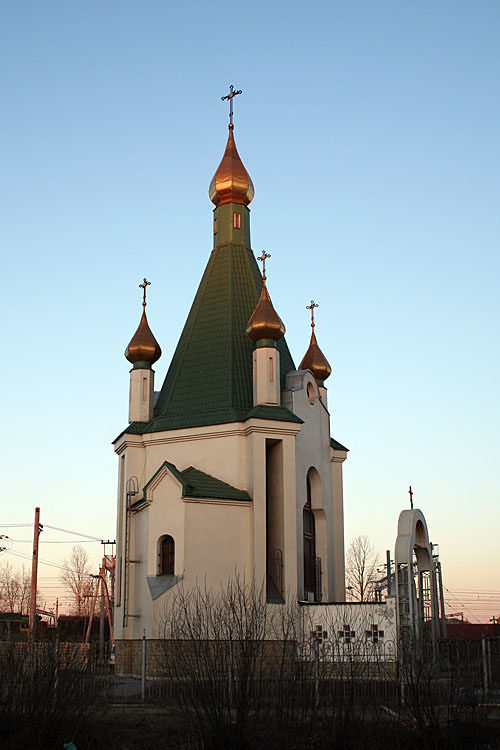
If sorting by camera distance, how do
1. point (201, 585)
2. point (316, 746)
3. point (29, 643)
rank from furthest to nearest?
point (201, 585), point (29, 643), point (316, 746)

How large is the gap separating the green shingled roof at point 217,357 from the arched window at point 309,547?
2910 mm

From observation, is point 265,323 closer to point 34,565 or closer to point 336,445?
point 336,445

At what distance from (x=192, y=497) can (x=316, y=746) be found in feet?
32.4

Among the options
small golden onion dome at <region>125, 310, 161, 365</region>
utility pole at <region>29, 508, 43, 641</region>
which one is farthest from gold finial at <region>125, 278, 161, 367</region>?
utility pole at <region>29, 508, 43, 641</region>

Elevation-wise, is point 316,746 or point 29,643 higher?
point 29,643

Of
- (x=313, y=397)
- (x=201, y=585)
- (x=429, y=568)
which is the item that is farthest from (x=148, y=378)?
(x=429, y=568)

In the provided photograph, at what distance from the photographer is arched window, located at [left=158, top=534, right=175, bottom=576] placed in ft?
65.3

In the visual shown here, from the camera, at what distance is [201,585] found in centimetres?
1917

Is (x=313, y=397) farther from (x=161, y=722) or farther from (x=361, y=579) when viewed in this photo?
(x=361, y=579)

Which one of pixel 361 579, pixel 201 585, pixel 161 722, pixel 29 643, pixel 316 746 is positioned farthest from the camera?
pixel 361 579

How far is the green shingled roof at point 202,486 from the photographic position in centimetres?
1975

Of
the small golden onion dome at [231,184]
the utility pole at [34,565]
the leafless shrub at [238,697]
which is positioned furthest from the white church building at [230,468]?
the leafless shrub at [238,697]

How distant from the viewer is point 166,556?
65.9ft

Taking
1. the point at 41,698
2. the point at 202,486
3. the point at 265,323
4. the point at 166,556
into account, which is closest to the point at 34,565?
the point at 166,556
